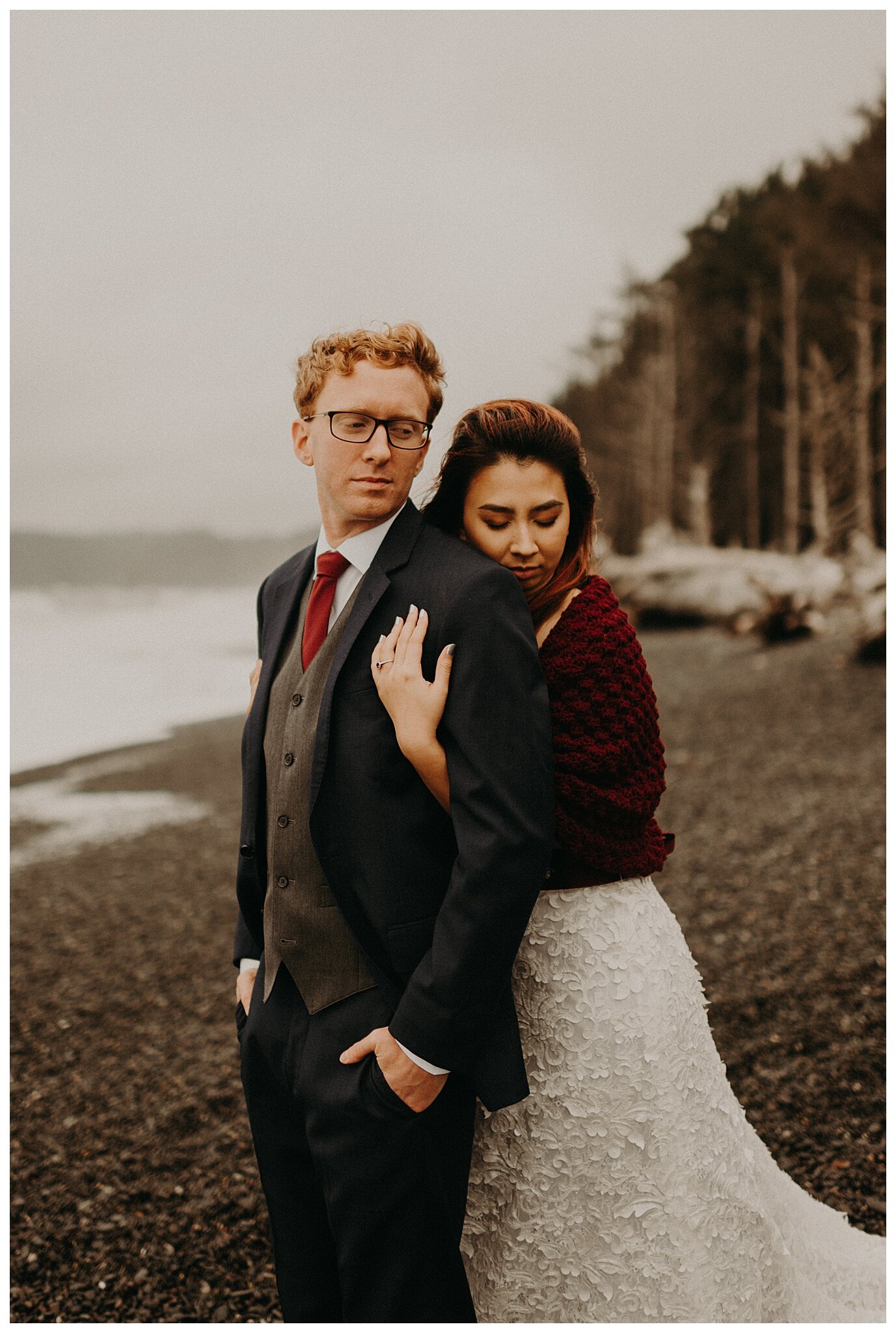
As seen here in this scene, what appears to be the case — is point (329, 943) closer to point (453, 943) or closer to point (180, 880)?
point (453, 943)

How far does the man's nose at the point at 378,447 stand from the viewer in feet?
6.04

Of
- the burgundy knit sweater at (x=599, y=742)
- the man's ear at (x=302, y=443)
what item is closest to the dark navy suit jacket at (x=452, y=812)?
the burgundy knit sweater at (x=599, y=742)

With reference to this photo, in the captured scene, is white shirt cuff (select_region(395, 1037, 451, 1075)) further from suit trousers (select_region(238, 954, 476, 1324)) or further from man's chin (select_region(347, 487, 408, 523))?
man's chin (select_region(347, 487, 408, 523))

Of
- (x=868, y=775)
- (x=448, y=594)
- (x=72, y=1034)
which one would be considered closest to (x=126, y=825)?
(x=72, y=1034)

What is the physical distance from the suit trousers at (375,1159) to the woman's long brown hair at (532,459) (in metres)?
0.93

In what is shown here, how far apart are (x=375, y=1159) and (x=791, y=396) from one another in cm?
2269

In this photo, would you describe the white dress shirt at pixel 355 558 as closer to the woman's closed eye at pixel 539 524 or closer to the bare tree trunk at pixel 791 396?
the woman's closed eye at pixel 539 524

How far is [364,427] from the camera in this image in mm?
1855

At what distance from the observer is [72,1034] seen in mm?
5031

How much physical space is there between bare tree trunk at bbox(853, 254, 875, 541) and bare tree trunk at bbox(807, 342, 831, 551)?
0.68 meters

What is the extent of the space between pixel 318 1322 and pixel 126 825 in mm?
7420

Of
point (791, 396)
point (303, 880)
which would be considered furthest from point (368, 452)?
point (791, 396)

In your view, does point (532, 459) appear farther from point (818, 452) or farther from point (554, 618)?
point (818, 452)

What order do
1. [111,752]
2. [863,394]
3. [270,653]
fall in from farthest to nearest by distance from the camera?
1. [863,394]
2. [111,752]
3. [270,653]
